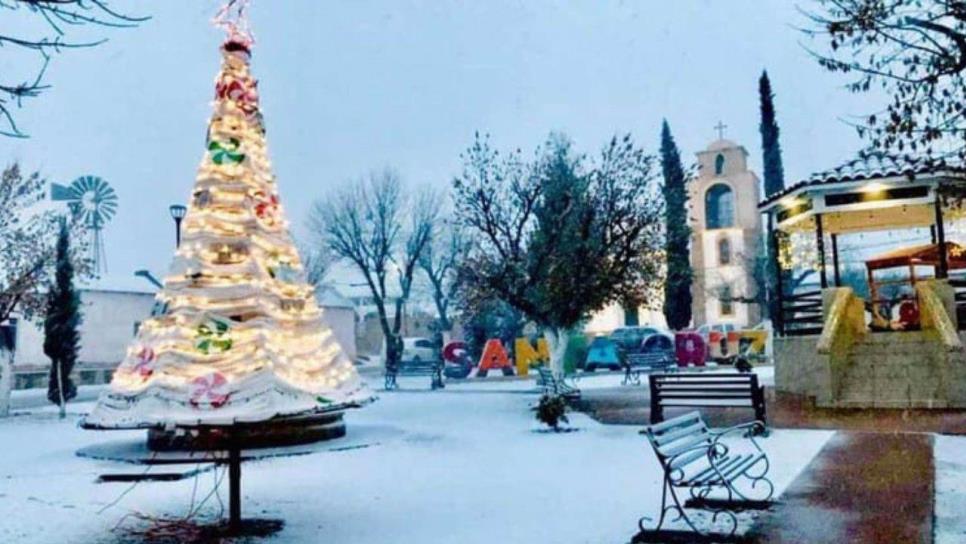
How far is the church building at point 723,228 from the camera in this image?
58.5 meters

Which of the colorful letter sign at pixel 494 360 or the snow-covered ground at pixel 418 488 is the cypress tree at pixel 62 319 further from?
the colorful letter sign at pixel 494 360

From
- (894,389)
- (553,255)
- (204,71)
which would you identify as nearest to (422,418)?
(553,255)

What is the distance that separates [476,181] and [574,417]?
6861mm

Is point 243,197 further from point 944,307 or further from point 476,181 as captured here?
point 944,307

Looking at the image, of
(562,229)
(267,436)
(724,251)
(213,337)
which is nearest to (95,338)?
(562,229)

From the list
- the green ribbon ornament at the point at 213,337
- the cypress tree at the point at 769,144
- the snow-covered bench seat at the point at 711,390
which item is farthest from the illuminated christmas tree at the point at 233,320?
the cypress tree at the point at 769,144

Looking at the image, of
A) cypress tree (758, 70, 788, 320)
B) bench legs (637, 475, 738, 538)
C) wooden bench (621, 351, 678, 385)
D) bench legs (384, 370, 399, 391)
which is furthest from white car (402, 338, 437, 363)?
bench legs (637, 475, 738, 538)

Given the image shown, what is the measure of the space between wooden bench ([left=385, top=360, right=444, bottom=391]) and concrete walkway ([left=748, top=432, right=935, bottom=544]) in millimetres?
16227

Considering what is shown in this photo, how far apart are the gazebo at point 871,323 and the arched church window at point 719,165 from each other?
42.7m

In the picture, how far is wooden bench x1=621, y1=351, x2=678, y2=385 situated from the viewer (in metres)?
24.5

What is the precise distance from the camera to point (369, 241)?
3900 cm

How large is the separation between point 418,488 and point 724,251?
180 ft

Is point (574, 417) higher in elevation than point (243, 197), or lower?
lower

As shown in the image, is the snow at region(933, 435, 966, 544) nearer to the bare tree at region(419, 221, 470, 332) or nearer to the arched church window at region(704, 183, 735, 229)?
the bare tree at region(419, 221, 470, 332)
